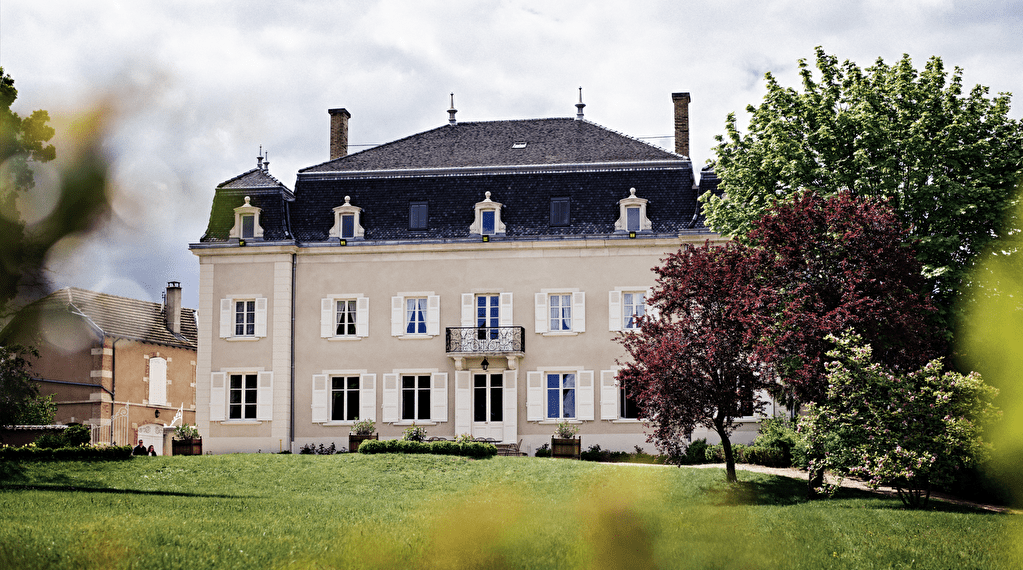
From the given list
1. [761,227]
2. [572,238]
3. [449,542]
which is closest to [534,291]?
[572,238]

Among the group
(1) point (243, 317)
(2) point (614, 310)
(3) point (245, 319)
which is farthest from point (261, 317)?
(2) point (614, 310)

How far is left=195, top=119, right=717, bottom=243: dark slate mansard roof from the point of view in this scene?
3434 centimetres

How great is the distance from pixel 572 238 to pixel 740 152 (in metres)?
10.6

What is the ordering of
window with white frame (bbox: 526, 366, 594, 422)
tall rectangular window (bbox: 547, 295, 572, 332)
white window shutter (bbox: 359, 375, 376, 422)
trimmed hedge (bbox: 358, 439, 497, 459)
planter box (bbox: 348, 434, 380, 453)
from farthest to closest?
1. tall rectangular window (bbox: 547, 295, 572, 332)
2. white window shutter (bbox: 359, 375, 376, 422)
3. window with white frame (bbox: 526, 366, 594, 422)
4. planter box (bbox: 348, 434, 380, 453)
5. trimmed hedge (bbox: 358, 439, 497, 459)

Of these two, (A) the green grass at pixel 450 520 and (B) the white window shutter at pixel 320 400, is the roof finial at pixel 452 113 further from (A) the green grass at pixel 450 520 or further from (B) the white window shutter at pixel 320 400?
(A) the green grass at pixel 450 520

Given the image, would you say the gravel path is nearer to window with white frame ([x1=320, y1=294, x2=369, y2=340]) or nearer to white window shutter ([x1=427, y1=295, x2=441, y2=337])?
white window shutter ([x1=427, y1=295, x2=441, y2=337])

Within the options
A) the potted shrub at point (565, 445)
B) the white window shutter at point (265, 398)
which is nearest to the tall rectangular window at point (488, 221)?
the potted shrub at point (565, 445)

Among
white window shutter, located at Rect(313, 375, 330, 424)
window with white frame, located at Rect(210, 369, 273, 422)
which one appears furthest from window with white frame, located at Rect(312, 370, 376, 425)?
window with white frame, located at Rect(210, 369, 273, 422)

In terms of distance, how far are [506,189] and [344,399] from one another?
9.98 meters

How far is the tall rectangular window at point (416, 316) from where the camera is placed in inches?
1358

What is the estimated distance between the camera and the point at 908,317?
18578 millimetres

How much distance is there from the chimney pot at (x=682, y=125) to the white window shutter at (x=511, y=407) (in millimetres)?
11167

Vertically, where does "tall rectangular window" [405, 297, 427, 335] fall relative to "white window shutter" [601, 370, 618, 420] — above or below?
above

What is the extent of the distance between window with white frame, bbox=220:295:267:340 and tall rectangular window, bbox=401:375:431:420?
5.71 metres
